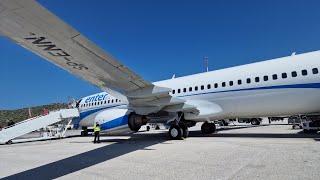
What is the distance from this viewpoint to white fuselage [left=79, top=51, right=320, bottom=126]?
12648 millimetres

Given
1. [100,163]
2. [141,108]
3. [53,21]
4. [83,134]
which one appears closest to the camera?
[53,21]

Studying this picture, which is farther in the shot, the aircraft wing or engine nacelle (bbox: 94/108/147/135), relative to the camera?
engine nacelle (bbox: 94/108/147/135)

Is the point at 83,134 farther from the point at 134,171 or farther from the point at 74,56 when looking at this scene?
the point at 134,171

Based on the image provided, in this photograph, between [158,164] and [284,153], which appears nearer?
[158,164]

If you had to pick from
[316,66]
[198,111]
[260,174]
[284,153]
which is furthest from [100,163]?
[316,66]

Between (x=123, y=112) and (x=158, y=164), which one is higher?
(x=123, y=112)

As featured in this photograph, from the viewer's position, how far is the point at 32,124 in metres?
21.1

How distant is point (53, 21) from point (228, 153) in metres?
6.01

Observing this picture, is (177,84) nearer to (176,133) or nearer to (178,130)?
(178,130)

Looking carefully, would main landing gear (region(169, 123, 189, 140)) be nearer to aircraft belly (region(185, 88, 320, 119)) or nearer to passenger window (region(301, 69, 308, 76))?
aircraft belly (region(185, 88, 320, 119))

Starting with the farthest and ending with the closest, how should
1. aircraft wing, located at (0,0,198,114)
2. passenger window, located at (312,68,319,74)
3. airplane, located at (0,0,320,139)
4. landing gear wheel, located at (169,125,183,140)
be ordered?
landing gear wheel, located at (169,125,183,140) → passenger window, located at (312,68,319,74) → airplane, located at (0,0,320,139) → aircraft wing, located at (0,0,198,114)

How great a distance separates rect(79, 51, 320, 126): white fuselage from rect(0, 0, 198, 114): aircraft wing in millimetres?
1894

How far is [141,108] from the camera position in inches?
586

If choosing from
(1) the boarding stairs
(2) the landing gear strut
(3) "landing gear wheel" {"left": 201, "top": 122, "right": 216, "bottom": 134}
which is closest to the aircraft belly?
(2) the landing gear strut
